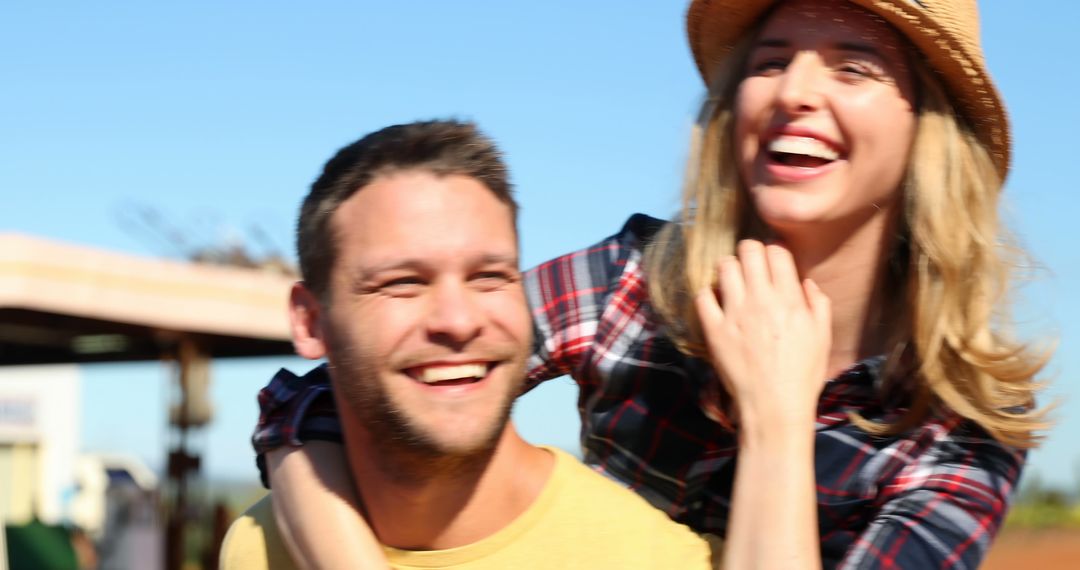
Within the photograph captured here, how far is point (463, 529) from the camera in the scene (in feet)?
7.56

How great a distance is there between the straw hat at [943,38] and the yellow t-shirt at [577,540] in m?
0.94

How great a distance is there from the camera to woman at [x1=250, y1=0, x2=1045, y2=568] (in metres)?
2.35

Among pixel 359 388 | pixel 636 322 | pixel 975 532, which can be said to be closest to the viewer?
pixel 359 388

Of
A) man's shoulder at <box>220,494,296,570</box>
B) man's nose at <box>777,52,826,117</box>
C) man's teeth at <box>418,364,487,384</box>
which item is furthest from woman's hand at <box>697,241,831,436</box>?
man's shoulder at <box>220,494,296,570</box>

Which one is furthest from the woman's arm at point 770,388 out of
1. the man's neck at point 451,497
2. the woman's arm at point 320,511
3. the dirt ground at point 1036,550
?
the dirt ground at point 1036,550

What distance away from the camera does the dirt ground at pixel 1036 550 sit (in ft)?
64.4

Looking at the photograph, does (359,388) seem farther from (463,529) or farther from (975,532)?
(975,532)

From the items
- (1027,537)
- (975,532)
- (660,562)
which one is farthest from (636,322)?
(1027,537)

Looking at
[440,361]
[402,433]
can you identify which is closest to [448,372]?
[440,361]

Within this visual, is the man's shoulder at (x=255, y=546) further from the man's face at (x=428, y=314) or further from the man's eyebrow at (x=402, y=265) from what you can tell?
the man's eyebrow at (x=402, y=265)

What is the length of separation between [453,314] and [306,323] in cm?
37

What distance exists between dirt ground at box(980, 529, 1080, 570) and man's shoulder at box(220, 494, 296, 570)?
16.4 meters

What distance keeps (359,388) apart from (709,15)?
109 cm

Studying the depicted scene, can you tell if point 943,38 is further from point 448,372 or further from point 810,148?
point 448,372
